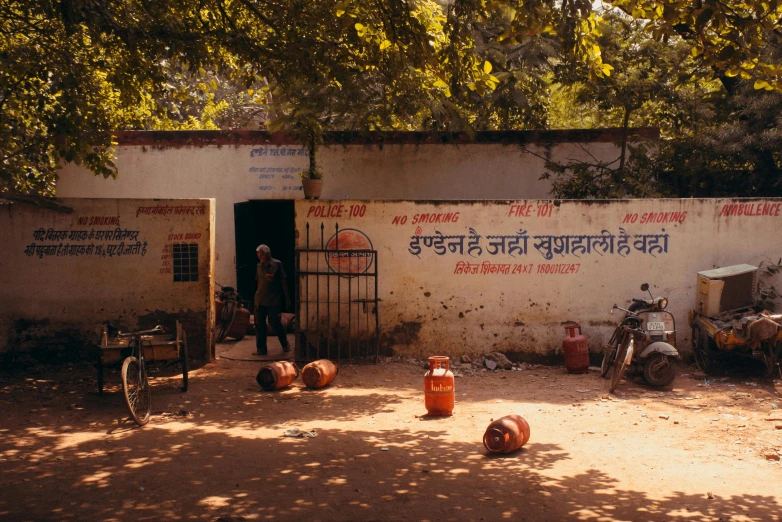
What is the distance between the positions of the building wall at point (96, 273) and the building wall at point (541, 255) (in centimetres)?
162

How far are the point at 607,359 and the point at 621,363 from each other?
0.61 meters

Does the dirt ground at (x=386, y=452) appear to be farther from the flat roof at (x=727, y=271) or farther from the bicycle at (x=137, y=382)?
the flat roof at (x=727, y=271)

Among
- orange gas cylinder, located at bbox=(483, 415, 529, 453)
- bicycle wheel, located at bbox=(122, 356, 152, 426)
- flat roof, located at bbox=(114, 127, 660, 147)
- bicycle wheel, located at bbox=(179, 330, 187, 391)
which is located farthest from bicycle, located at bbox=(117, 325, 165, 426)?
flat roof, located at bbox=(114, 127, 660, 147)

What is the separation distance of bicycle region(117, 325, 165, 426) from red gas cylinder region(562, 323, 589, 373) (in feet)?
16.3

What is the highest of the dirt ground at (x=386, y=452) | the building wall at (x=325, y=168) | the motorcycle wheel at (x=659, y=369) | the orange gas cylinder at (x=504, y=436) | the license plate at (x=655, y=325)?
the building wall at (x=325, y=168)

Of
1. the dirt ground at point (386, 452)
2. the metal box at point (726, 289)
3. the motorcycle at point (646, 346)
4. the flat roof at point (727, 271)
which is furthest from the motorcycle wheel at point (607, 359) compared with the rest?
the flat roof at point (727, 271)

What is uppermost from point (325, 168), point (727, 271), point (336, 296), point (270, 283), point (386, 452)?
point (325, 168)

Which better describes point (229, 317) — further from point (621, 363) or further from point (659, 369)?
point (659, 369)

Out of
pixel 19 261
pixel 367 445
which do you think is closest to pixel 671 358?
pixel 367 445

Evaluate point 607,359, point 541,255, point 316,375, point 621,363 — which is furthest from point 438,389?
point 541,255

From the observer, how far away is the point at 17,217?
1026cm

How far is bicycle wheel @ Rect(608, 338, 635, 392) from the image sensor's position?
348 inches

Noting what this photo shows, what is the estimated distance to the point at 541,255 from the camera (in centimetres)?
1048

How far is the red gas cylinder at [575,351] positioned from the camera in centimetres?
993
